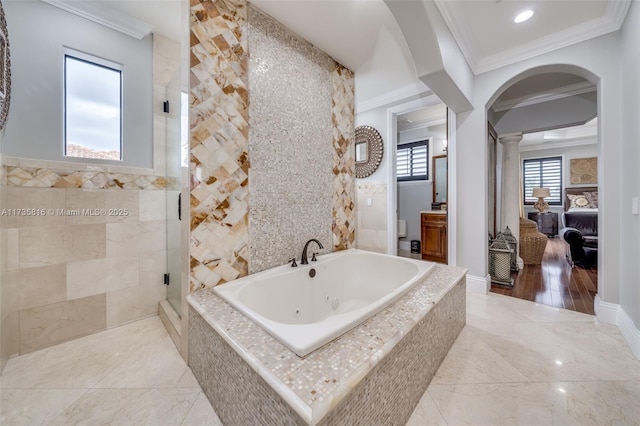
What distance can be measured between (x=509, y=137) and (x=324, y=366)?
4.63m

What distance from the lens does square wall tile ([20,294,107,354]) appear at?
1673mm

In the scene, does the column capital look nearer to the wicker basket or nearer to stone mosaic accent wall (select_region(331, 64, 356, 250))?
the wicker basket

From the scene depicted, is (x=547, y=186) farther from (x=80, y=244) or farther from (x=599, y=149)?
(x=80, y=244)

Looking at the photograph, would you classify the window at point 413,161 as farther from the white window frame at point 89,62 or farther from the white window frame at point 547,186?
the white window frame at point 547,186

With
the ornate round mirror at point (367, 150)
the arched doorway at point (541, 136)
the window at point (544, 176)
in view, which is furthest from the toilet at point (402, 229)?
the window at point (544, 176)

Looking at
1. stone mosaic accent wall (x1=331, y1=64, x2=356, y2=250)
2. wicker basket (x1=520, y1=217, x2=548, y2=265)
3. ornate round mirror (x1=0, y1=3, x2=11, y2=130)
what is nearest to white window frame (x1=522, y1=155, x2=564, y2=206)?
wicker basket (x1=520, y1=217, x2=548, y2=265)

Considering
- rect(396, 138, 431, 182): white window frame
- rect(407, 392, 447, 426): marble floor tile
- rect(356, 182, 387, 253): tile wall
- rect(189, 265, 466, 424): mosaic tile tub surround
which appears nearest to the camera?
rect(189, 265, 466, 424): mosaic tile tub surround

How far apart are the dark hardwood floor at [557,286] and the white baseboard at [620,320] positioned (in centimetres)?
17

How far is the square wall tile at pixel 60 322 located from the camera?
1673 mm

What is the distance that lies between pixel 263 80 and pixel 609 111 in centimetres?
276

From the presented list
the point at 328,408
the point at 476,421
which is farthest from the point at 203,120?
the point at 476,421

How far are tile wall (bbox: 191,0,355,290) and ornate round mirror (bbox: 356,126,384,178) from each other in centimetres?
102

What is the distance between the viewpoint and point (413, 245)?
4.82 m

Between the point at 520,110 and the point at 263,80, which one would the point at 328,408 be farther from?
the point at 520,110
